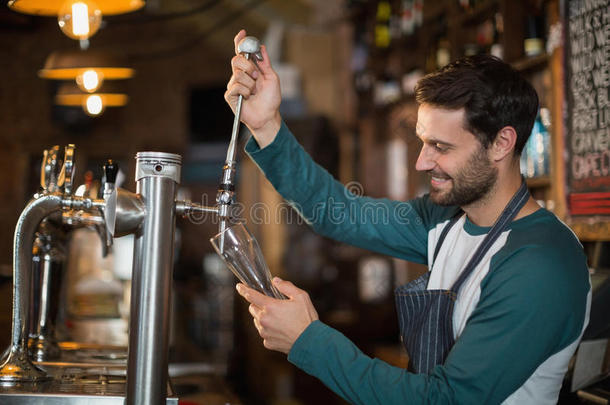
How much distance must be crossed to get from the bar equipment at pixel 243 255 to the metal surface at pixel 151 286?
90 mm

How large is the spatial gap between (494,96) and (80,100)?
3803 millimetres

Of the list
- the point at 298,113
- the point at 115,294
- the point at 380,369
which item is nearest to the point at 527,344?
the point at 380,369

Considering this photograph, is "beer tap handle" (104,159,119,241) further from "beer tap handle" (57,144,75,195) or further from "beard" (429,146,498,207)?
"beard" (429,146,498,207)

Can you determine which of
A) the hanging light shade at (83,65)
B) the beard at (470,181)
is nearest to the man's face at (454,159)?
the beard at (470,181)

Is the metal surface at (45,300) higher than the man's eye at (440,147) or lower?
lower

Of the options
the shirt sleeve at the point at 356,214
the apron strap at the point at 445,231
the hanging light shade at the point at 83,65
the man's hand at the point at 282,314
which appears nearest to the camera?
the man's hand at the point at 282,314

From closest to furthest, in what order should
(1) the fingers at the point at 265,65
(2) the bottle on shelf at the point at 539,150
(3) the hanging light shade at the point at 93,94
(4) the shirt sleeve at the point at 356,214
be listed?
(1) the fingers at the point at 265,65, (4) the shirt sleeve at the point at 356,214, (2) the bottle on shelf at the point at 539,150, (3) the hanging light shade at the point at 93,94

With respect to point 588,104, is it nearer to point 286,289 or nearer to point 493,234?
point 493,234

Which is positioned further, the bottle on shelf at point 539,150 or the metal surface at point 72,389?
the bottle on shelf at point 539,150

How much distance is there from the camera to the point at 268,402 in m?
5.64

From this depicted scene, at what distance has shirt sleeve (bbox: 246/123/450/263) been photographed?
1.65 meters

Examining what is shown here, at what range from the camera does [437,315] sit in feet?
4.38

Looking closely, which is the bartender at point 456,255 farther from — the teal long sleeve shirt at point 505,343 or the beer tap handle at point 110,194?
the beer tap handle at point 110,194

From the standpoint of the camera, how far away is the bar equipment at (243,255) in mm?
1109
